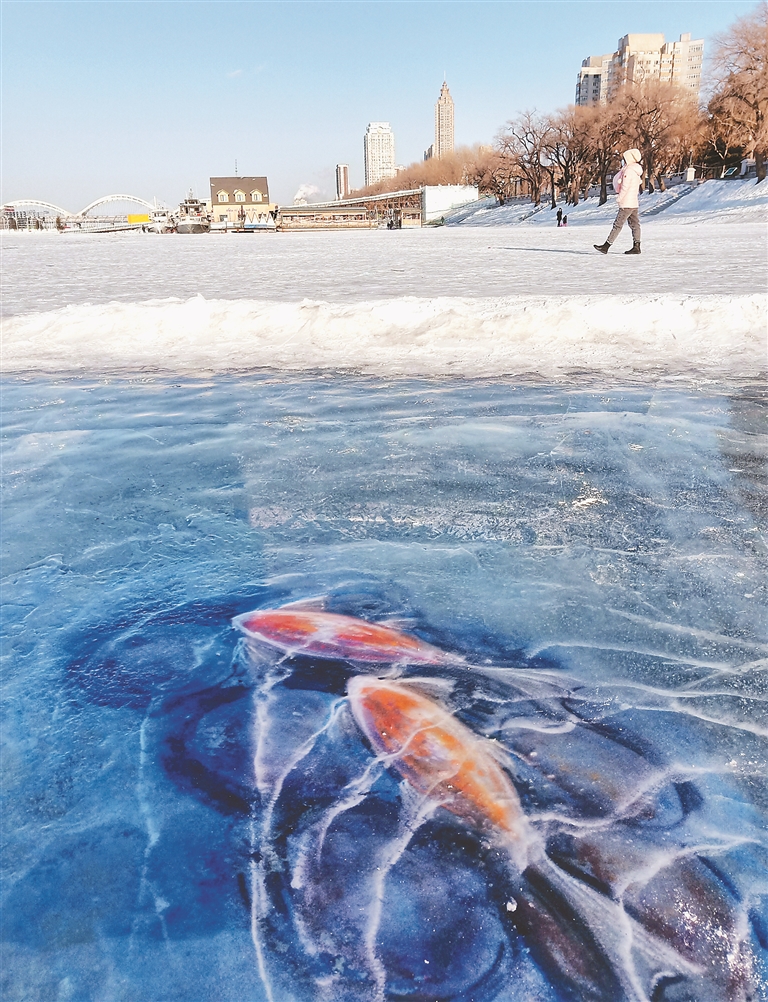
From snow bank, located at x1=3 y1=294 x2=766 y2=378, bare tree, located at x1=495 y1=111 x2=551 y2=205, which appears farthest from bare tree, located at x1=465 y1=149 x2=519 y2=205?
snow bank, located at x1=3 y1=294 x2=766 y2=378

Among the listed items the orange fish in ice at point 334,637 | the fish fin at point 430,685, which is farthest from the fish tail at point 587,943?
the orange fish in ice at point 334,637

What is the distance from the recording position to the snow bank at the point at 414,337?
5992 millimetres

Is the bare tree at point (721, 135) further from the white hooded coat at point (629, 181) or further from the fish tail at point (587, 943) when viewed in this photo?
the fish tail at point (587, 943)

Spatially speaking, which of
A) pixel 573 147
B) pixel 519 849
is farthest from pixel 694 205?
pixel 519 849

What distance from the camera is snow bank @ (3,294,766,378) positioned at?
5992 mm

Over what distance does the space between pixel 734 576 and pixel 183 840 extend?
6.55 ft

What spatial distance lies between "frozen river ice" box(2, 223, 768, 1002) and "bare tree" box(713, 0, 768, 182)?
1755 inches

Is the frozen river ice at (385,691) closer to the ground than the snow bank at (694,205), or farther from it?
closer to the ground

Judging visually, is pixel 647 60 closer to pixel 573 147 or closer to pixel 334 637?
pixel 573 147

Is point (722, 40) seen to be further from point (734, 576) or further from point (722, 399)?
point (734, 576)

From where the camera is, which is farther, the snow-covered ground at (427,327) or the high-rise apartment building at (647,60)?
the high-rise apartment building at (647,60)

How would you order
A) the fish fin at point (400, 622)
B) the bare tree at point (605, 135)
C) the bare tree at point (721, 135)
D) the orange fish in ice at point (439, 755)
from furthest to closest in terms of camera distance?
the bare tree at point (605, 135) < the bare tree at point (721, 135) < the fish fin at point (400, 622) < the orange fish in ice at point (439, 755)

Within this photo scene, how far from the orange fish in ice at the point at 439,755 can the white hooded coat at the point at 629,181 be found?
13.1 m

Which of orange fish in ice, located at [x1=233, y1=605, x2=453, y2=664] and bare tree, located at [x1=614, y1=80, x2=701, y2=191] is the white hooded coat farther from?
bare tree, located at [x1=614, y1=80, x2=701, y2=191]
